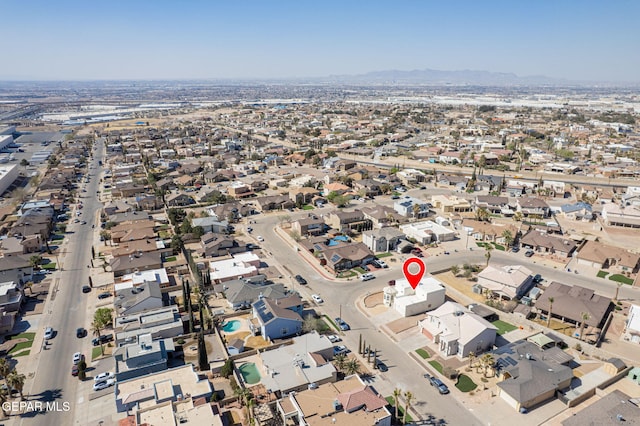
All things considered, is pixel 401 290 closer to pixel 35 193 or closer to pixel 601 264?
pixel 601 264

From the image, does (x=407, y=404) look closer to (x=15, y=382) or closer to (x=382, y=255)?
(x=15, y=382)

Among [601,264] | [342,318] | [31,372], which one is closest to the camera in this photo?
[31,372]

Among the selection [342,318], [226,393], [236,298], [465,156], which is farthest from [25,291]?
[465,156]

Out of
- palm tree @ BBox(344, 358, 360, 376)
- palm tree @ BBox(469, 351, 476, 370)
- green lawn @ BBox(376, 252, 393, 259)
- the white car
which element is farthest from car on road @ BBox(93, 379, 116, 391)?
green lawn @ BBox(376, 252, 393, 259)

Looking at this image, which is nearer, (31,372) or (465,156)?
(31,372)

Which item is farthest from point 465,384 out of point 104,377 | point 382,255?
point 104,377

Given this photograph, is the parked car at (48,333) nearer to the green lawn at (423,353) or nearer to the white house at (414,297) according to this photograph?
the white house at (414,297)

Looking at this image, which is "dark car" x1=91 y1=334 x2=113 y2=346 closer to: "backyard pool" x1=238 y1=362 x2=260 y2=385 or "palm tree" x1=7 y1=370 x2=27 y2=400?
"palm tree" x1=7 y1=370 x2=27 y2=400
